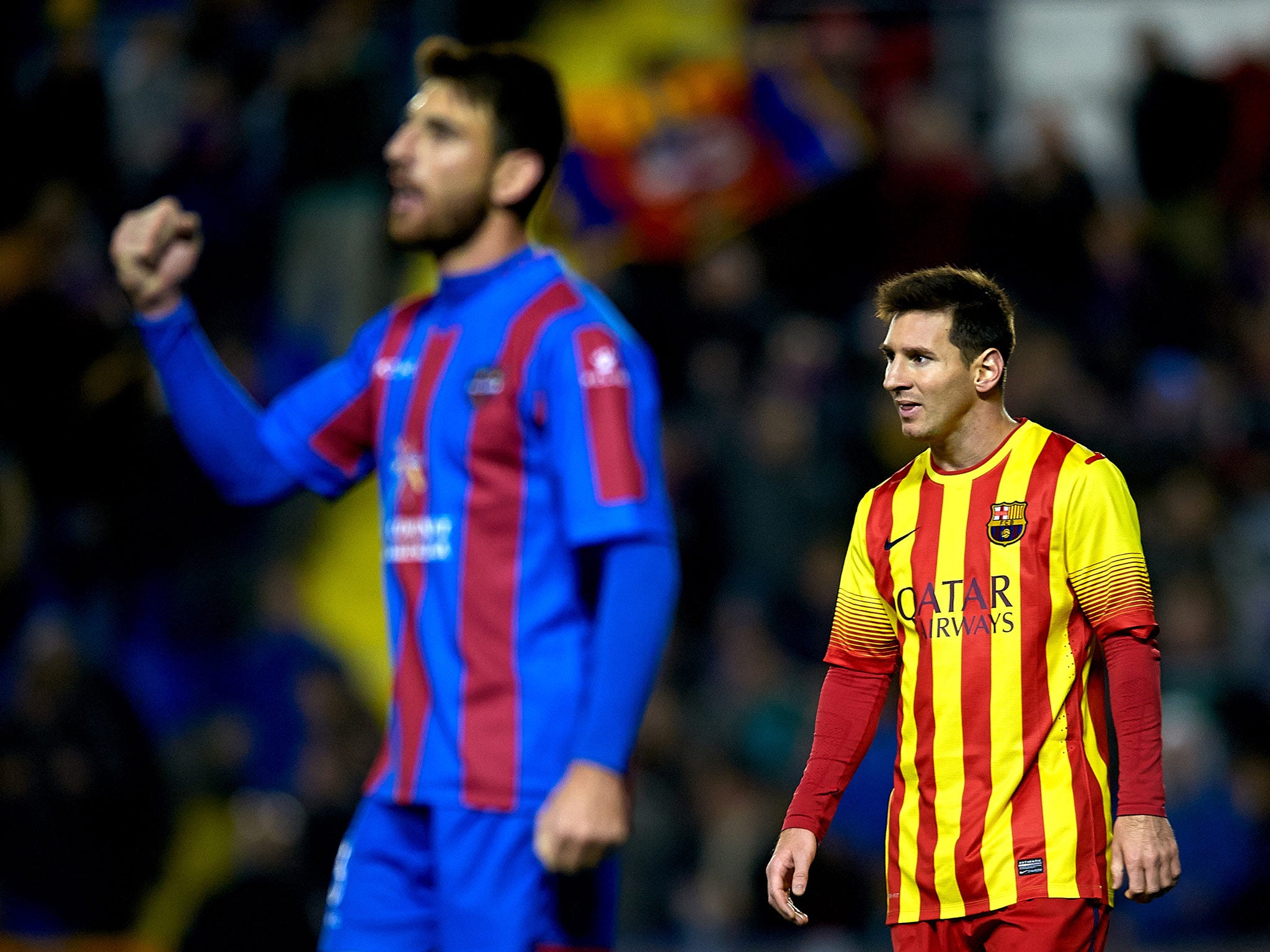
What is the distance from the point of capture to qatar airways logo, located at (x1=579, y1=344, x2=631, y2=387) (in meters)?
3.10

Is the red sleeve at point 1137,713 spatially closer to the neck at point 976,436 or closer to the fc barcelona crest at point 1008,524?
the fc barcelona crest at point 1008,524

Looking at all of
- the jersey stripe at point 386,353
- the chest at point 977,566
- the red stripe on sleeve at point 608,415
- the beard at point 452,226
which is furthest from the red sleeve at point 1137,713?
the beard at point 452,226

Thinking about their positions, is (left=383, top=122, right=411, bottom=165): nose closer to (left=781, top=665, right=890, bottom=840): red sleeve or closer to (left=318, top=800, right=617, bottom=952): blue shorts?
(left=318, top=800, right=617, bottom=952): blue shorts

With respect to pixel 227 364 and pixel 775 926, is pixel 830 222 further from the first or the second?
pixel 775 926

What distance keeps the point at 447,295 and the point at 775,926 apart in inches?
182

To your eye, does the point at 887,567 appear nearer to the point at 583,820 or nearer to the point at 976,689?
the point at 976,689

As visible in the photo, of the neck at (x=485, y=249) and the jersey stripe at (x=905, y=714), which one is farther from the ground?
the neck at (x=485, y=249)

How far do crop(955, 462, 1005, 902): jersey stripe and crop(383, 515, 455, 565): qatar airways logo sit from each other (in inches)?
50.2

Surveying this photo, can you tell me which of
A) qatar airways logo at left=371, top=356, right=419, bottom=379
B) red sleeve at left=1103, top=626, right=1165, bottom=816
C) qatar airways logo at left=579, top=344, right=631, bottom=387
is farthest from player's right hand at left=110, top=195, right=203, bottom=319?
red sleeve at left=1103, top=626, right=1165, bottom=816

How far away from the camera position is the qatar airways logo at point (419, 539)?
10.5ft

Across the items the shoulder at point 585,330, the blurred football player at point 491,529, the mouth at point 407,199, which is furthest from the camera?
the mouth at point 407,199

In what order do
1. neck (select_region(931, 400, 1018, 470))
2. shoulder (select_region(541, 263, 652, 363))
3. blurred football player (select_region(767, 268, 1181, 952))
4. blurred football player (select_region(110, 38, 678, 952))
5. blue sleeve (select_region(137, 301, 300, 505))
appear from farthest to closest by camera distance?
blue sleeve (select_region(137, 301, 300, 505))
shoulder (select_region(541, 263, 652, 363))
blurred football player (select_region(110, 38, 678, 952))
neck (select_region(931, 400, 1018, 470))
blurred football player (select_region(767, 268, 1181, 952))

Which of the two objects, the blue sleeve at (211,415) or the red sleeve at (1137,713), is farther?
the blue sleeve at (211,415)

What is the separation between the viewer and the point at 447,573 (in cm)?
319
